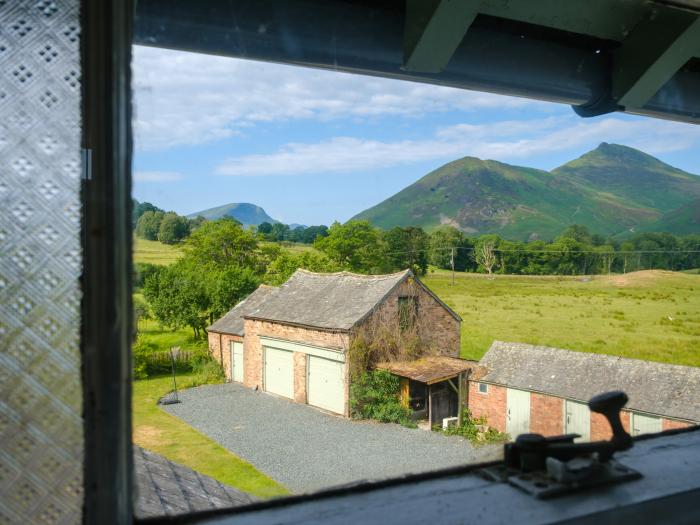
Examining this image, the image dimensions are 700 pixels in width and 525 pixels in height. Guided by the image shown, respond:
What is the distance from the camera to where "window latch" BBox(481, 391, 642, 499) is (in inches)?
21.3

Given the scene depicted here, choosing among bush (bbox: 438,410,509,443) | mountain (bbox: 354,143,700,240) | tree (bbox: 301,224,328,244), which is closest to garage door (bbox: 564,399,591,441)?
bush (bbox: 438,410,509,443)

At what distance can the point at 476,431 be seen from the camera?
111cm

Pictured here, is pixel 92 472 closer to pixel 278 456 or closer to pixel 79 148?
pixel 79 148

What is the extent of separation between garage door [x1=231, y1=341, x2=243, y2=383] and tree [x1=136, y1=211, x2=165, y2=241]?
2.27 feet

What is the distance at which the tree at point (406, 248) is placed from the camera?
1206mm

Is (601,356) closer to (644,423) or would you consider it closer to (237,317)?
(644,423)

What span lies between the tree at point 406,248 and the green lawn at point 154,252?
549 mm

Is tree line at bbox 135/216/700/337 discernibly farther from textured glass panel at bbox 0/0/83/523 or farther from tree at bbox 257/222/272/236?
textured glass panel at bbox 0/0/83/523

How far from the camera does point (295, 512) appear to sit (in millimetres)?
500

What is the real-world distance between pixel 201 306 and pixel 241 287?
0.33 ft

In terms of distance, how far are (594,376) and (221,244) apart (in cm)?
81

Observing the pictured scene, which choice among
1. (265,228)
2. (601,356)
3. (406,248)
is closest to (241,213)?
(265,228)

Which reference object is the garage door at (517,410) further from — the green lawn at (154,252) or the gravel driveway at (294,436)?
the green lawn at (154,252)

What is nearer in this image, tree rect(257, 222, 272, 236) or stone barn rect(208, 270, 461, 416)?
tree rect(257, 222, 272, 236)
